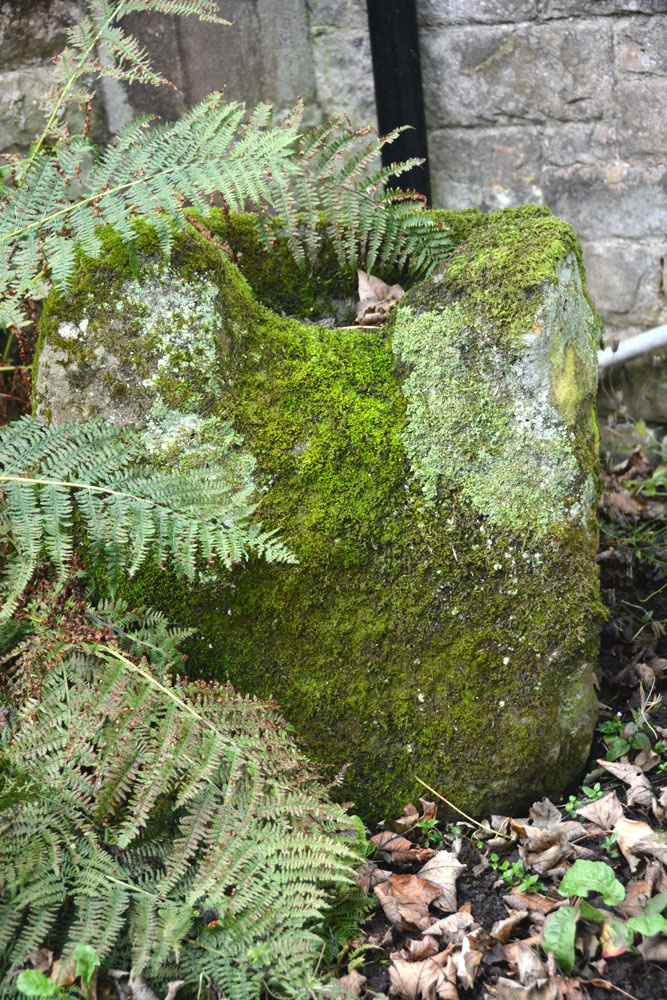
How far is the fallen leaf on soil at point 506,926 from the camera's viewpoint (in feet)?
6.06

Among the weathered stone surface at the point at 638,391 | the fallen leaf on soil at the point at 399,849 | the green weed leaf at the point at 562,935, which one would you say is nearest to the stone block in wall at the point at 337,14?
the weathered stone surface at the point at 638,391

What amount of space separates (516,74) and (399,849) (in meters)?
3.80

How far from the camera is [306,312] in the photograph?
282 centimetres

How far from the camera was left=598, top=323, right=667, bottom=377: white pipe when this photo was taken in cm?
411

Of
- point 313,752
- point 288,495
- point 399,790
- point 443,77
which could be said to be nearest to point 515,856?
point 399,790

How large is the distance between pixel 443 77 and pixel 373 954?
4.12 meters

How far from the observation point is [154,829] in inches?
78.1

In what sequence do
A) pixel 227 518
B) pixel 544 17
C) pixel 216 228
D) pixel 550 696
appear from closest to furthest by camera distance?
pixel 227 518 → pixel 550 696 → pixel 216 228 → pixel 544 17

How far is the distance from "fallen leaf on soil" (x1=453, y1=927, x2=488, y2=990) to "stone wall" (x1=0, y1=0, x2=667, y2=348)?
347cm

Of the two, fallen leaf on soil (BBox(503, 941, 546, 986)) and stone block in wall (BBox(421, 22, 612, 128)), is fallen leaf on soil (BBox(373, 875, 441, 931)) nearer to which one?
fallen leaf on soil (BBox(503, 941, 546, 986))

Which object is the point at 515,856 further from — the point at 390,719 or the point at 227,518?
the point at 227,518

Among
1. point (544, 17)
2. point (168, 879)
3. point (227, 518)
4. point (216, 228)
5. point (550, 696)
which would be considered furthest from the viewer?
point (544, 17)

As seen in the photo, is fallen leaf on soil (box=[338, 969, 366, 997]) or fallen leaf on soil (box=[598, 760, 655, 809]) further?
fallen leaf on soil (box=[598, 760, 655, 809])

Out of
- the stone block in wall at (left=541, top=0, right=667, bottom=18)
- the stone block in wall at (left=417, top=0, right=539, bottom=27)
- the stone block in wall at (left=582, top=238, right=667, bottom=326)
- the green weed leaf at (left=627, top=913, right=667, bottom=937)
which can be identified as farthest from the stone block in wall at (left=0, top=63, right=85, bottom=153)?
the green weed leaf at (left=627, top=913, right=667, bottom=937)
